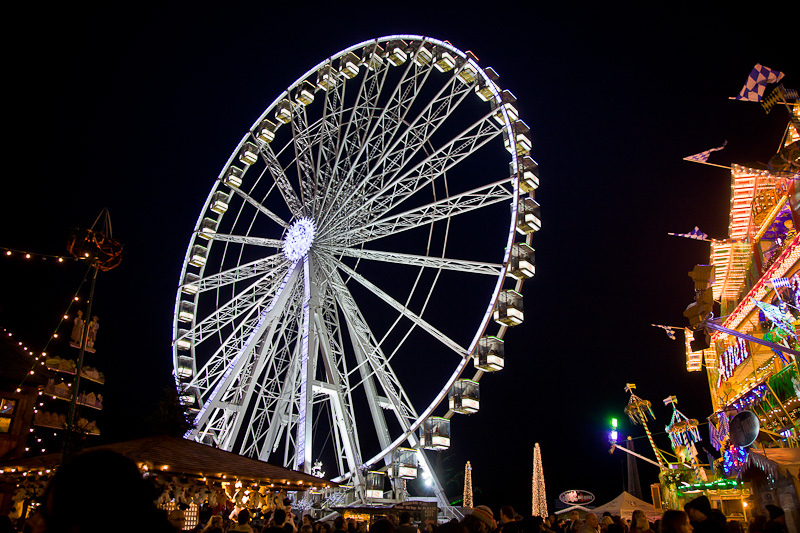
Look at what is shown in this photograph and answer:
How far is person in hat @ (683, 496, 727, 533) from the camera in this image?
3693 millimetres

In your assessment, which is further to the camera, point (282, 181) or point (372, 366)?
point (282, 181)

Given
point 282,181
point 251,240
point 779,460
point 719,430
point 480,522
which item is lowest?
point 480,522

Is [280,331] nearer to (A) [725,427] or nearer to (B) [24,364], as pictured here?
(B) [24,364]

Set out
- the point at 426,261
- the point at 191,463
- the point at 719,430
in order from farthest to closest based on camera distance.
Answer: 1. the point at 719,430
2. the point at 426,261
3. the point at 191,463

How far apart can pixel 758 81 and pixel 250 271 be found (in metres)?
14.9

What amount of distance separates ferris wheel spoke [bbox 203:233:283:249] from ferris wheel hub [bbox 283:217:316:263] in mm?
559

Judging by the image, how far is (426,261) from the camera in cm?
1650

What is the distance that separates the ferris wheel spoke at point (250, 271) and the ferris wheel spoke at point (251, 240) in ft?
1.31

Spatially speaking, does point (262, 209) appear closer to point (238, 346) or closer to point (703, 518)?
point (238, 346)

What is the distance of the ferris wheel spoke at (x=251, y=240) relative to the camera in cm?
1867

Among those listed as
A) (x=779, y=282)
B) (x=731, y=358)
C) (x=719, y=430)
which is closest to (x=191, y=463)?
(x=779, y=282)

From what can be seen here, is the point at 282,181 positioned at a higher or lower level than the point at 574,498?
higher

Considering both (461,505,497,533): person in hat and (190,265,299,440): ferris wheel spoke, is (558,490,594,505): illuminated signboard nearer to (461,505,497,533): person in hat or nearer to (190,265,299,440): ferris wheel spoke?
(190,265,299,440): ferris wheel spoke

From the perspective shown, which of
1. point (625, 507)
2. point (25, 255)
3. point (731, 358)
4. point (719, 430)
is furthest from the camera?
point (625, 507)
